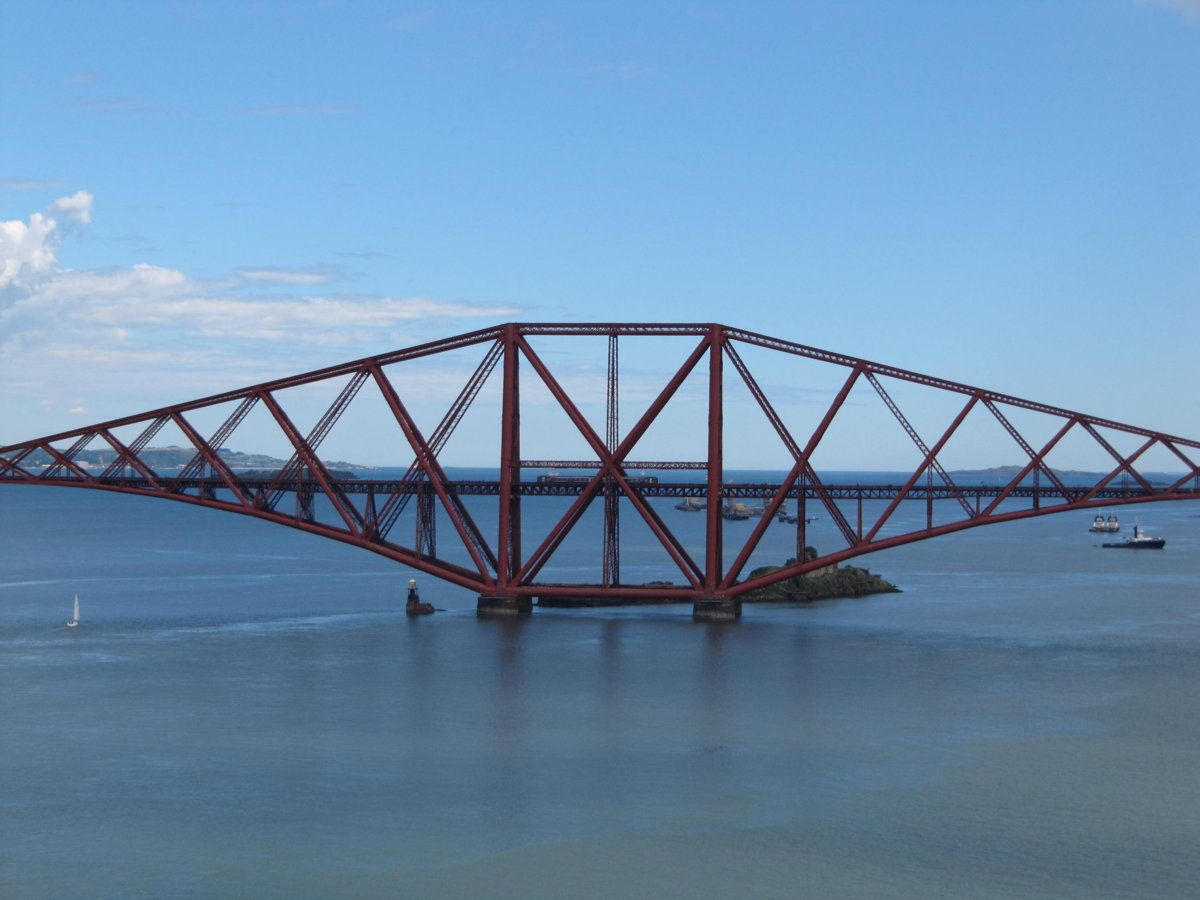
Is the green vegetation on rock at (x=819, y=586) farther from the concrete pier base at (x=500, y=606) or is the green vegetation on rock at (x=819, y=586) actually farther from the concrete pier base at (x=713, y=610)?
the concrete pier base at (x=500, y=606)

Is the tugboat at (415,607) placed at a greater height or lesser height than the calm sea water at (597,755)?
greater

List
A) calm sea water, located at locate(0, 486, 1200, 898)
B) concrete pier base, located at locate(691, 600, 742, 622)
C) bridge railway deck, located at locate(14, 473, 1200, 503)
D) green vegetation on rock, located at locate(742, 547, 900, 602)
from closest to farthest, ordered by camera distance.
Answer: calm sea water, located at locate(0, 486, 1200, 898)
bridge railway deck, located at locate(14, 473, 1200, 503)
concrete pier base, located at locate(691, 600, 742, 622)
green vegetation on rock, located at locate(742, 547, 900, 602)

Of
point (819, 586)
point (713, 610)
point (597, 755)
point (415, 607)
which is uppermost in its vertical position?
point (819, 586)

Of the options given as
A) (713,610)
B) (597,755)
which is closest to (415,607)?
(713,610)

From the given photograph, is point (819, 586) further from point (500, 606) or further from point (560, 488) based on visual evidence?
point (500, 606)

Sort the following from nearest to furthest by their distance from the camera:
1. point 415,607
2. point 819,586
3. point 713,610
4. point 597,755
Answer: point 597,755 → point 713,610 → point 415,607 → point 819,586

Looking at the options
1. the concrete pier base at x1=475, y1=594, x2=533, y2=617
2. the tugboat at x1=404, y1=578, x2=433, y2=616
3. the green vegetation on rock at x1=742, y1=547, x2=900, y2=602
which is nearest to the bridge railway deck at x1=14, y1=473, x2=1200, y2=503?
the concrete pier base at x1=475, y1=594, x2=533, y2=617

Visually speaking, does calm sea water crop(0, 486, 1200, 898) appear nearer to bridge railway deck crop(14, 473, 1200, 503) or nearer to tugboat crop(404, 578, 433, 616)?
tugboat crop(404, 578, 433, 616)

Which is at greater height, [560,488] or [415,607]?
[560,488]

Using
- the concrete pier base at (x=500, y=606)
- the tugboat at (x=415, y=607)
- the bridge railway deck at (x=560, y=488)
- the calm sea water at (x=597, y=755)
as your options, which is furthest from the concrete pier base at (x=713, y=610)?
the tugboat at (x=415, y=607)

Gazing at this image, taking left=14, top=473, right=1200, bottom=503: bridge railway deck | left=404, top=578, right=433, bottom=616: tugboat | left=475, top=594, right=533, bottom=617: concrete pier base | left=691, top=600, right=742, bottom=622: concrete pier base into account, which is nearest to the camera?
left=14, top=473, right=1200, bottom=503: bridge railway deck
